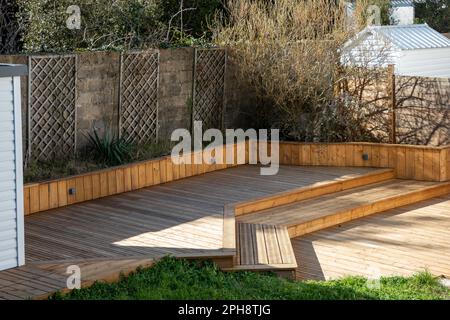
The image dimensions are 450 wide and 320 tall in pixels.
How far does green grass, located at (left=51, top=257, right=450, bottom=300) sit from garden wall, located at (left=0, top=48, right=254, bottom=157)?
394 cm

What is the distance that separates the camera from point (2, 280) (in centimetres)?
755

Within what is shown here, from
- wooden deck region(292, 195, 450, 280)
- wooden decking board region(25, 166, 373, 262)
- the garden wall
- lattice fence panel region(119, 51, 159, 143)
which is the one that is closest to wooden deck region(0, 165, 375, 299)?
wooden decking board region(25, 166, 373, 262)

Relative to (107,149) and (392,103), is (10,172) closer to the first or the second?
(107,149)

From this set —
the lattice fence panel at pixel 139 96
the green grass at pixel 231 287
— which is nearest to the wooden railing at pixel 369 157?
the lattice fence panel at pixel 139 96

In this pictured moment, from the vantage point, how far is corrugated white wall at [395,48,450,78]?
640 inches

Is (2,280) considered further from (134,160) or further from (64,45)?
(64,45)

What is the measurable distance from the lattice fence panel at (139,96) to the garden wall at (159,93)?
10cm

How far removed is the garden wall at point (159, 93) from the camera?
1177cm

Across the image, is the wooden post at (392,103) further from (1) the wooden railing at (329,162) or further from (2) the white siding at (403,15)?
(2) the white siding at (403,15)

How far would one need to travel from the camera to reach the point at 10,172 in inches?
314
